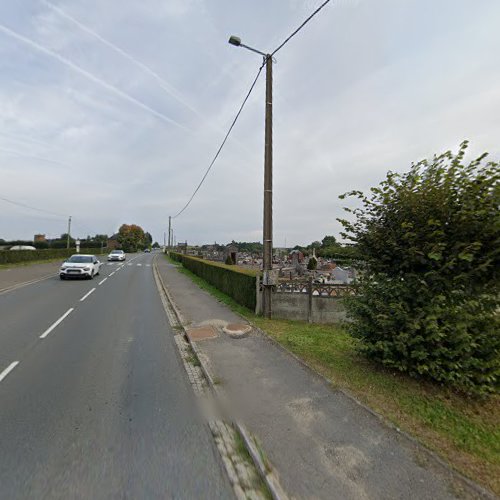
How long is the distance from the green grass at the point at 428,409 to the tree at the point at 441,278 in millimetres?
245

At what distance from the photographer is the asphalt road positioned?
246cm

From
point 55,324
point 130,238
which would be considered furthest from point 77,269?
point 130,238

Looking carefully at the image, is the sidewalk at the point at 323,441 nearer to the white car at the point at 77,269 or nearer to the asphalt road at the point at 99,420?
the asphalt road at the point at 99,420

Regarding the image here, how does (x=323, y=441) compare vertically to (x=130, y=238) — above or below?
below

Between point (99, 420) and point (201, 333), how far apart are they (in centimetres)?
375

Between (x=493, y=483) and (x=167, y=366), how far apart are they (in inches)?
177

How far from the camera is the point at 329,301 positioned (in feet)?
27.6

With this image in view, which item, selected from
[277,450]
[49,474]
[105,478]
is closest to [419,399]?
[277,450]

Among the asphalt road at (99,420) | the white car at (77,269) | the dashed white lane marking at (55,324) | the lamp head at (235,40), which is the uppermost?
the lamp head at (235,40)

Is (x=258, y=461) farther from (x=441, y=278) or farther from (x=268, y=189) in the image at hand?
(x=268, y=189)

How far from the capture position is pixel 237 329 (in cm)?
736

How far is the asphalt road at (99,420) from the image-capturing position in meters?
2.46

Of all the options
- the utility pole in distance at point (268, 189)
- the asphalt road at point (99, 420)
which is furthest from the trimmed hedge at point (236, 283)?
the asphalt road at point (99, 420)

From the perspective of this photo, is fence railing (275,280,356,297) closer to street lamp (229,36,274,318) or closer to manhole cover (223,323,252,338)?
street lamp (229,36,274,318)
